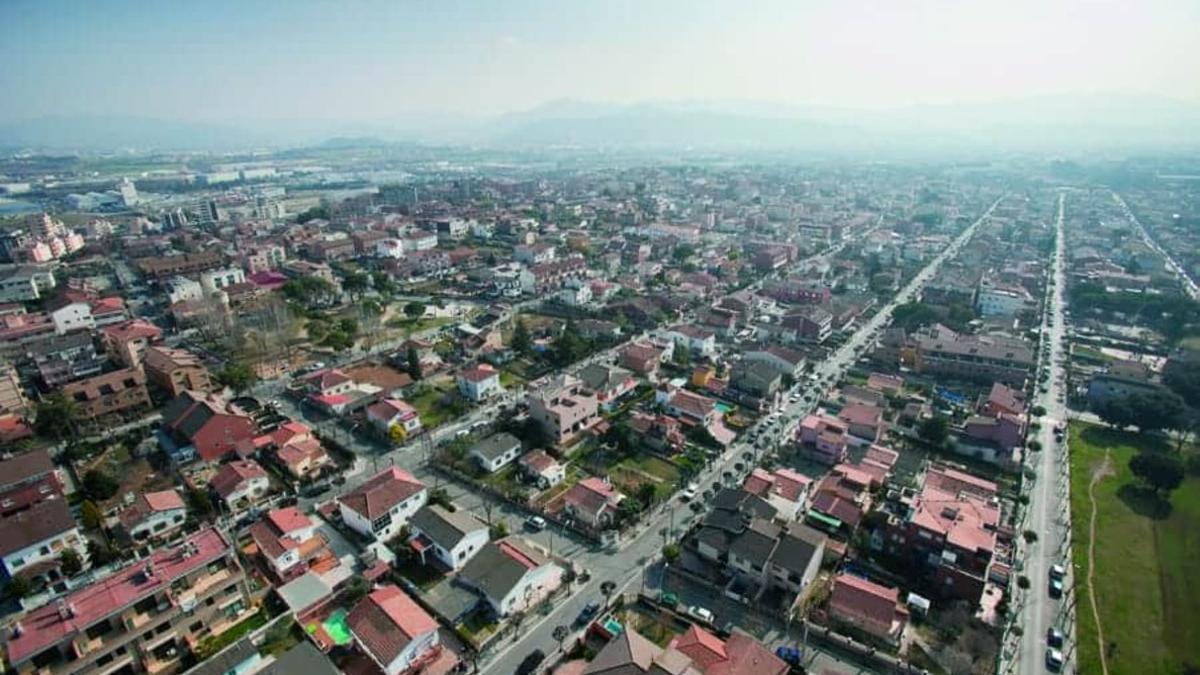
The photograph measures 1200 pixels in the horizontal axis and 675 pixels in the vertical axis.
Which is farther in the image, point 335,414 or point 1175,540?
point 335,414

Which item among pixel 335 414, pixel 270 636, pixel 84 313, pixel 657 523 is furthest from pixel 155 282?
pixel 657 523

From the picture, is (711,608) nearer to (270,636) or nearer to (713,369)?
(270,636)

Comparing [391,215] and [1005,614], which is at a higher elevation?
[391,215]

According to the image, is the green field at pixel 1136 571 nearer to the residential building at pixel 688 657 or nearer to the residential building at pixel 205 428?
the residential building at pixel 688 657

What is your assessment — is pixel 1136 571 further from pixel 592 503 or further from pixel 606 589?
pixel 592 503

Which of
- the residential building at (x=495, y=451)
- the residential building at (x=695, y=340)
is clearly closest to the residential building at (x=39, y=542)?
the residential building at (x=495, y=451)

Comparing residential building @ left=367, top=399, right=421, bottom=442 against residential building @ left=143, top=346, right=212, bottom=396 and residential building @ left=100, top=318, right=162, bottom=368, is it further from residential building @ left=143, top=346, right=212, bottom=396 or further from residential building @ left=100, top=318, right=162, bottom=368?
residential building @ left=100, top=318, right=162, bottom=368
